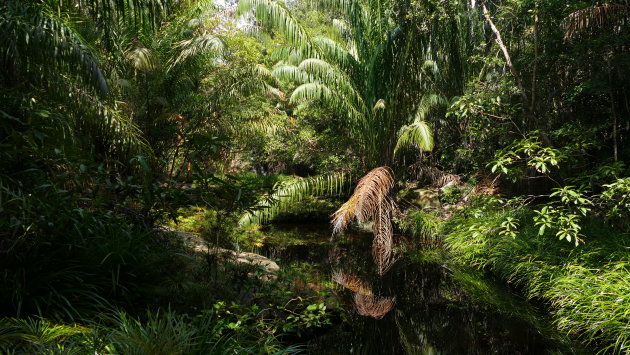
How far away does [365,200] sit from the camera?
277 inches

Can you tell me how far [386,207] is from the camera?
7855mm

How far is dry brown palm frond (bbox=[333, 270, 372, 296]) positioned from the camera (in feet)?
18.1

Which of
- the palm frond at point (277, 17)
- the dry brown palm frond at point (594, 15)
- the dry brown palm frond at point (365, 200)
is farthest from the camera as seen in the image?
the palm frond at point (277, 17)

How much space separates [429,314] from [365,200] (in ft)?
8.83

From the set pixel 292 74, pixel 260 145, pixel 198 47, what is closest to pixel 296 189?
pixel 292 74

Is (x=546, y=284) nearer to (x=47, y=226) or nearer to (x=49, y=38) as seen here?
(x=47, y=226)

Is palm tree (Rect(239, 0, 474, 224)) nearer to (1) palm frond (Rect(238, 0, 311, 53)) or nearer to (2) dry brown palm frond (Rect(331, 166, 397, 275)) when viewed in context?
(1) palm frond (Rect(238, 0, 311, 53))

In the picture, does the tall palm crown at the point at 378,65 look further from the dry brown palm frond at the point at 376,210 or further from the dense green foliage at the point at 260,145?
the dry brown palm frond at the point at 376,210

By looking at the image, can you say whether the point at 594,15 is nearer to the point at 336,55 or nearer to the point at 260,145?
the point at 336,55

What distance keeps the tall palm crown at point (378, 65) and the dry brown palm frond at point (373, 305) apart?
3310 millimetres

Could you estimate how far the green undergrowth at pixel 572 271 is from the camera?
363cm

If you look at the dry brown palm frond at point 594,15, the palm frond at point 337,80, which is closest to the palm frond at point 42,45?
the palm frond at point 337,80

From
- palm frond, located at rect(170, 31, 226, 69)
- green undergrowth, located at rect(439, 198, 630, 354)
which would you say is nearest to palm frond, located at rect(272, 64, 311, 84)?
palm frond, located at rect(170, 31, 226, 69)

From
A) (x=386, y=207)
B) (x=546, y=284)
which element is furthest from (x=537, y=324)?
(x=386, y=207)
